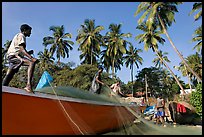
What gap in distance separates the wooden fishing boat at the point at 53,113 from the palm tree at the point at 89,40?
89.5 ft

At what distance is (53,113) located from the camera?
4.01m

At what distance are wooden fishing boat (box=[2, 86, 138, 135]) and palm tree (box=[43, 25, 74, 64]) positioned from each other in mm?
31655

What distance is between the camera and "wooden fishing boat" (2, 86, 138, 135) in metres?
3.20

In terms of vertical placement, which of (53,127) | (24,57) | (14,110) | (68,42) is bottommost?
(53,127)

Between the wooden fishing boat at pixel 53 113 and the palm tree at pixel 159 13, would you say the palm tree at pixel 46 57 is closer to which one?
the palm tree at pixel 159 13

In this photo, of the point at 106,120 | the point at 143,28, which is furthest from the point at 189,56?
the point at 106,120

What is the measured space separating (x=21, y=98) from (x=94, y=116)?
2.41 meters

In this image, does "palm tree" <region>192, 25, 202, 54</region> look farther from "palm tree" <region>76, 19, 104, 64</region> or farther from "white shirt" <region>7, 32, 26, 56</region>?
"white shirt" <region>7, 32, 26, 56</region>

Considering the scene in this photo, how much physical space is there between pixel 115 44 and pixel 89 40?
14.7 ft

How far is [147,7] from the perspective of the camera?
926 inches

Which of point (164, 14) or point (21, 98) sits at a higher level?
point (164, 14)

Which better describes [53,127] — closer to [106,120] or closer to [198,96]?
[106,120]

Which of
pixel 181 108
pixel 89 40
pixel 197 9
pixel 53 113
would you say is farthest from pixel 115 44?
pixel 53 113

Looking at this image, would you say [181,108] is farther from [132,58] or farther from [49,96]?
[132,58]
